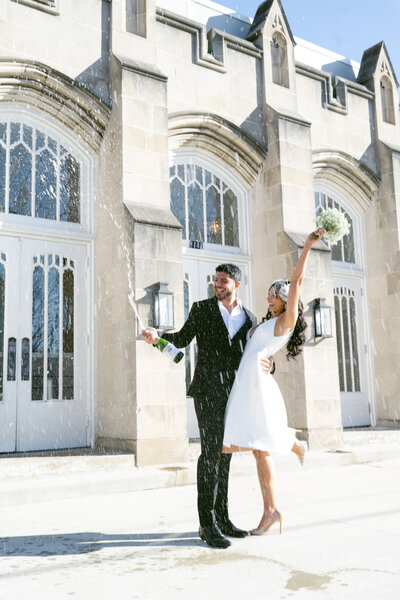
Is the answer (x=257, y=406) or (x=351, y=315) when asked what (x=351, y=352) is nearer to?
(x=351, y=315)

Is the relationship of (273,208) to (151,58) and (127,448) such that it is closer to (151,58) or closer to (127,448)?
(151,58)

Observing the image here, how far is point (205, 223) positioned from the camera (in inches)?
388

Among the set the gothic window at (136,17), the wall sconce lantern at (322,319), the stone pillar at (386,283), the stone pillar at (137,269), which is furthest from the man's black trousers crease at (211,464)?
the stone pillar at (386,283)

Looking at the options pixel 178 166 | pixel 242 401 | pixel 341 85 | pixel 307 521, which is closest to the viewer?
pixel 242 401

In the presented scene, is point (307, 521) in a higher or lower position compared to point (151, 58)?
lower

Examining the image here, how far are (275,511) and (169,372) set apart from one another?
3.76 metres

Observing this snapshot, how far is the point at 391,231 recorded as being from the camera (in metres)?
11.6

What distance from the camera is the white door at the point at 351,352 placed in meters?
11.2

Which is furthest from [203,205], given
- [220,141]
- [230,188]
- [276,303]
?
[276,303]

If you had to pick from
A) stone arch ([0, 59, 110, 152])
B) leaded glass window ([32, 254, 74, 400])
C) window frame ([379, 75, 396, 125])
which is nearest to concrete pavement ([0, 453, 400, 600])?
leaded glass window ([32, 254, 74, 400])

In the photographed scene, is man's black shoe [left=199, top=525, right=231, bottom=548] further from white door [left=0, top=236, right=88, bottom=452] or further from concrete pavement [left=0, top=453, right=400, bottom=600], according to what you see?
white door [left=0, top=236, right=88, bottom=452]

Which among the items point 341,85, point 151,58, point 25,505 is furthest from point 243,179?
point 25,505

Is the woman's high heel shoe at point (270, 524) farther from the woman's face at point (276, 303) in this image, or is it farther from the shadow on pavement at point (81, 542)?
the woman's face at point (276, 303)

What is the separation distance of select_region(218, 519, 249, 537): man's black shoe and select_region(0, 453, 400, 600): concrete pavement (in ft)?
0.23
